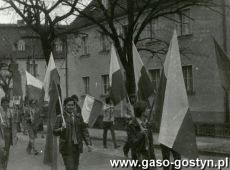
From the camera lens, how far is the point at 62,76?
190 feet

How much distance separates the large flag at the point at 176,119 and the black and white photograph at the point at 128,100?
15 millimetres

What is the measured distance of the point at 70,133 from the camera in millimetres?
8750

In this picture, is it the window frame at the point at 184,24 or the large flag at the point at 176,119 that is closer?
the large flag at the point at 176,119

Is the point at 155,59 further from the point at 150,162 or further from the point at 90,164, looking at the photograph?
the point at 150,162

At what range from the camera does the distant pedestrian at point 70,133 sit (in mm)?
8594

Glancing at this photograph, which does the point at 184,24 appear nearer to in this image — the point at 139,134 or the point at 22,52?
the point at 139,134

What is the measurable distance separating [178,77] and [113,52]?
375 centimetres

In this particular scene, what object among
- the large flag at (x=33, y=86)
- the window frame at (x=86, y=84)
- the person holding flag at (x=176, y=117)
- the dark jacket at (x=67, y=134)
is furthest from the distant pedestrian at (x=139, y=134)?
the window frame at (x=86, y=84)

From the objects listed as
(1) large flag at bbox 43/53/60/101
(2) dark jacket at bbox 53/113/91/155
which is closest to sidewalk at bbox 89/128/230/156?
(1) large flag at bbox 43/53/60/101

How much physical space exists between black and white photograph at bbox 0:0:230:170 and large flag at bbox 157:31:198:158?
0.05ft

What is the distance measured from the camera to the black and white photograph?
8328 mm

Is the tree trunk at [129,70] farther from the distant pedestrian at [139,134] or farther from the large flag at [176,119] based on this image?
the large flag at [176,119]

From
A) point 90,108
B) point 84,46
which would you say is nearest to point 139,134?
point 90,108

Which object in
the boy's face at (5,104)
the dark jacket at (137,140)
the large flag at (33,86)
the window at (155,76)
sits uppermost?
the window at (155,76)
